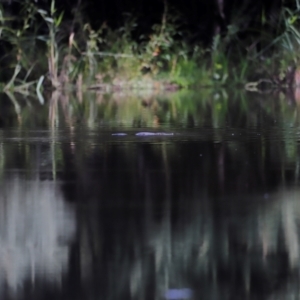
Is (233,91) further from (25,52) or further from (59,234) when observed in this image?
(59,234)

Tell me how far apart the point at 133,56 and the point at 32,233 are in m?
9.78

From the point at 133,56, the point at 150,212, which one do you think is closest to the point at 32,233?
the point at 150,212

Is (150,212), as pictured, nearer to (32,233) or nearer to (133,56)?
(32,233)

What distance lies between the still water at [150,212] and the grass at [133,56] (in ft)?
19.5

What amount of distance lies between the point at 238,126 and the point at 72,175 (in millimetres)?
2368

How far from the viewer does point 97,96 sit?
1040 centimetres

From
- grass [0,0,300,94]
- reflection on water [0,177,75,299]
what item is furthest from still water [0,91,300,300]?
grass [0,0,300,94]

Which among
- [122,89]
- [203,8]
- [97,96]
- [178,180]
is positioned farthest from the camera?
[203,8]

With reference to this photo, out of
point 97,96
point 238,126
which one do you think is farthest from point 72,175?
point 97,96

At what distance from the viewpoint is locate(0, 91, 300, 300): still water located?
2.09m

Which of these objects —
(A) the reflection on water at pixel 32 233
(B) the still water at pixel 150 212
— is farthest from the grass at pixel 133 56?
(A) the reflection on water at pixel 32 233

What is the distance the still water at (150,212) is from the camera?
6.87 feet

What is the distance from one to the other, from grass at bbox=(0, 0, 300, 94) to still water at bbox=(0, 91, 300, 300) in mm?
5939

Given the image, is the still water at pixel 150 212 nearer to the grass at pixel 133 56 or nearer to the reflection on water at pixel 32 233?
the reflection on water at pixel 32 233
